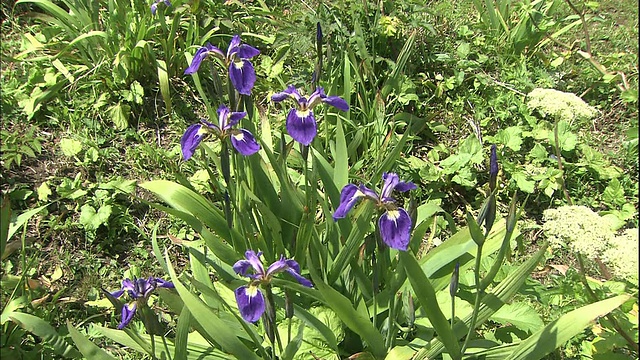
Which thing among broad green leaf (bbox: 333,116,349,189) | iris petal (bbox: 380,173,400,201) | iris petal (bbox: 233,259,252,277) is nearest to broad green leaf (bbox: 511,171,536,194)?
broad green leaf (bbox: 333,116,349,189)

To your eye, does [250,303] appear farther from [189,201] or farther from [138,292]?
[189,201]

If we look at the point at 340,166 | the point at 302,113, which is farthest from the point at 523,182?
the point at 302,113

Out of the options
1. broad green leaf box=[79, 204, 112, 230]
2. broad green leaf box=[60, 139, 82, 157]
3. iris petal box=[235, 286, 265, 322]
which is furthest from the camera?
broad green leaf box=[60, 139, 82, 157]

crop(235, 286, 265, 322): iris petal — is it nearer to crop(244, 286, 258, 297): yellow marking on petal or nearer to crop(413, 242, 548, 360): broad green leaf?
crop(244, 286, 258, 297): yellow marking on petal

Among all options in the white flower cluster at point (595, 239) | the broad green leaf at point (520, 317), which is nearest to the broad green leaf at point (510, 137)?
the broad green leaf at point (520, 317)

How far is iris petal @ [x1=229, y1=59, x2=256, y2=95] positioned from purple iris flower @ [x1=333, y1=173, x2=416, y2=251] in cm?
52

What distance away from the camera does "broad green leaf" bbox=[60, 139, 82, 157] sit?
303cm

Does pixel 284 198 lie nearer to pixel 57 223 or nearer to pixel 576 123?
pixel 57 223

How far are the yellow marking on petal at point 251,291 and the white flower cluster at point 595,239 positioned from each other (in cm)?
89

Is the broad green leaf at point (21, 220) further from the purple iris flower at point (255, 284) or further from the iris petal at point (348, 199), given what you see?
the iris petal at point (348, 199)

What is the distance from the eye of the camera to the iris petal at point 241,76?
69.6 inches

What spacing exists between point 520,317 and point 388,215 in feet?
2.79

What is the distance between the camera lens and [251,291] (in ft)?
4.84

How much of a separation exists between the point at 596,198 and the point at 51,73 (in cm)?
330
